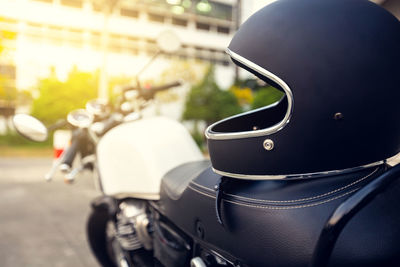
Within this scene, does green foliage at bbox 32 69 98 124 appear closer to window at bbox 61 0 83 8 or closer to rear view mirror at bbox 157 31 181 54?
window at bbox 61 0 83 8

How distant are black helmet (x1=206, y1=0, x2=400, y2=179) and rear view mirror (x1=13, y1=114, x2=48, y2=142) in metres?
1.19

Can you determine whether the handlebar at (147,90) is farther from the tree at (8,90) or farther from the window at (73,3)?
the window at (73,3)

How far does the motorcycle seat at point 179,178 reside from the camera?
135 cm

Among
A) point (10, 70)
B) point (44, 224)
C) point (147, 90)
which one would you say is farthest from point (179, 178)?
point (10, 70)

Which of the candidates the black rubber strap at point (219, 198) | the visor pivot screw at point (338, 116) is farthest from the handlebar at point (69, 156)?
the visor pivot screw at point (338, 116)

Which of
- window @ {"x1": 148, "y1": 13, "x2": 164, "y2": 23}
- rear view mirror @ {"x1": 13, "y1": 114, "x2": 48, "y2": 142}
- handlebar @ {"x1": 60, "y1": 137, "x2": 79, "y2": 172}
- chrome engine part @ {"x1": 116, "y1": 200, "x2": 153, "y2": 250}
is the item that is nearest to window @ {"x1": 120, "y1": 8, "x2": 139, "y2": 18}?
window @ {"x1": 148, "y1": 13, "x2": 164, "y2": 23}

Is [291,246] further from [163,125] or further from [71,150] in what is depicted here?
[71,150]

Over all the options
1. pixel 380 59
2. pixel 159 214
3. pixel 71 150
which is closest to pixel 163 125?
pixel 159 214

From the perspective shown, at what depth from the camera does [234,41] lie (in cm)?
105

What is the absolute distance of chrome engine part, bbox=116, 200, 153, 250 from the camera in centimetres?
161

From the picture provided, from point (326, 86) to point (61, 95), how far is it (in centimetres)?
2318

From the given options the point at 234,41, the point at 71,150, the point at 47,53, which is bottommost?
the point at 71,150

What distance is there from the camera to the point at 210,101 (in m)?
27.8

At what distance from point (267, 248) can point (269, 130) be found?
0.31 meters
